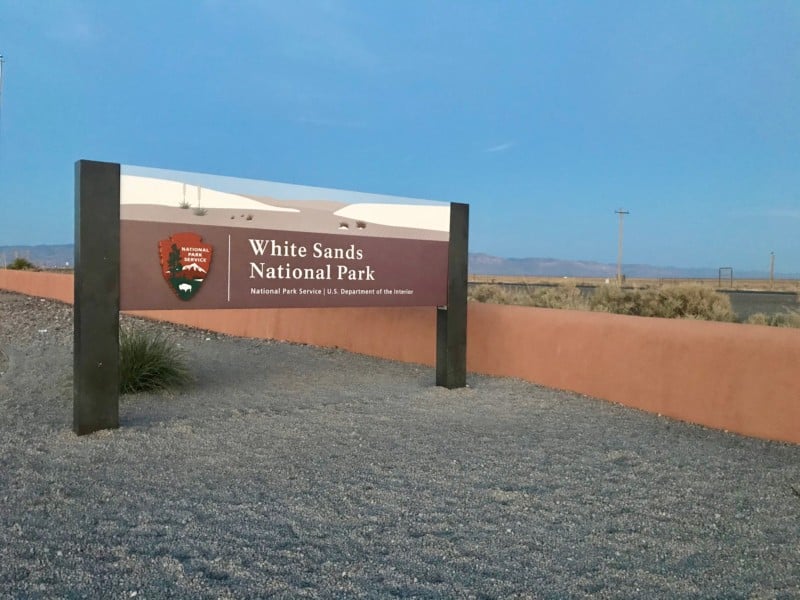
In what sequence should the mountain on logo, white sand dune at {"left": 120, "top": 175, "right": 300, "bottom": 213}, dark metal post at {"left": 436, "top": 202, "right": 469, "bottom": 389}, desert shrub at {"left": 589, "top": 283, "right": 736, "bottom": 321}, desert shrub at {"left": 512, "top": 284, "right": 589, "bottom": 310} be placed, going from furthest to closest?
desert shrub at {"left": 589, "top": 283, "right": 736, "bottom": 321} < desert shrub at {"left": 512, "top": 284, "right": 589, "bottom": 310} < dark metal post at {"left": 436, "top": 202, "right": 469, "bottom": 389} < the mountain on logo < white sand dune at {"left": 120, "top": 175, "right": 300, "bottom": 213}

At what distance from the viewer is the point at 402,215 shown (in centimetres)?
929

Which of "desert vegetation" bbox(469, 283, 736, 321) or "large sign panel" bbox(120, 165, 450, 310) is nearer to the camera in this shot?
"large sign panel" bbox(120, 165, 450, 310)

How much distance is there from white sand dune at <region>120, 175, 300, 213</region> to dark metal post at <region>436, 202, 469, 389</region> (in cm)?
281

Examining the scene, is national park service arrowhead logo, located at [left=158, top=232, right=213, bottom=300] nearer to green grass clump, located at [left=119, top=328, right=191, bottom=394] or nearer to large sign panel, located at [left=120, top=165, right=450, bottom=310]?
large sign panel, located at [left=120, top=165, right=450, bottom=310]

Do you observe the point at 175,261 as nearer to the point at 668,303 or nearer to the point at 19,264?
the point at 668,303

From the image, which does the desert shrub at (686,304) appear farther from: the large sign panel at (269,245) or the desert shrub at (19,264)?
the desert shrub at (19,264)

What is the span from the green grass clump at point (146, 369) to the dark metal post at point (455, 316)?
11.4 feet

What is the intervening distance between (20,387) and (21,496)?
198 inches

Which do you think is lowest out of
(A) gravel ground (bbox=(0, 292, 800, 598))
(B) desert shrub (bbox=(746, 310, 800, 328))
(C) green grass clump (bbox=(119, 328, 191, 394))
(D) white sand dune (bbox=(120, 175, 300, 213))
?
(A) gravel ground (bbox=(0, 292, 800, 598))

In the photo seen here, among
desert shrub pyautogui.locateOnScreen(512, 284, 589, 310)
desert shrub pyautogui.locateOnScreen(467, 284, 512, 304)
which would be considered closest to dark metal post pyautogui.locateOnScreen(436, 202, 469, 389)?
desert shrub pyautogui.locateOnScreen(512, 284, 589, 310)

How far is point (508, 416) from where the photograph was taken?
7.88 metres

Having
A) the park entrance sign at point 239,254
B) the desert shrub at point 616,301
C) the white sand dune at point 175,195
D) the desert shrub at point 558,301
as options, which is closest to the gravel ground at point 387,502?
the park entrance sign at point 239,254

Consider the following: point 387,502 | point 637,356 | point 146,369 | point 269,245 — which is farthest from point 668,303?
point 387,502

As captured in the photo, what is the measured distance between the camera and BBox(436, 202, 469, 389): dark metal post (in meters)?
9.51
